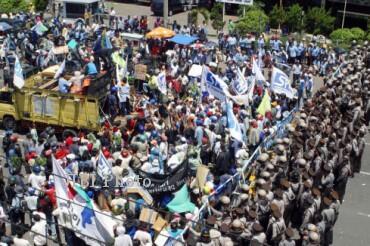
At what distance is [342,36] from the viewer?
108 feet

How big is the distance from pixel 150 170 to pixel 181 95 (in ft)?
28.3

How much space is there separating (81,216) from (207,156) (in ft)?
19.8

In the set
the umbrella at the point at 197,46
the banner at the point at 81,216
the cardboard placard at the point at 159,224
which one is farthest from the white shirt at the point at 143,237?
the umbrella at the point at 197,46

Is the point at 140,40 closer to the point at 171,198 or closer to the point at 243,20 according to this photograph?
the point at 243,20

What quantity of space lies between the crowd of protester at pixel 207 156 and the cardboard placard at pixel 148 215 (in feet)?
0.71

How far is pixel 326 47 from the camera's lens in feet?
93.8

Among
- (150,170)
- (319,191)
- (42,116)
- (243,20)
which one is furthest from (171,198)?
(243,20)

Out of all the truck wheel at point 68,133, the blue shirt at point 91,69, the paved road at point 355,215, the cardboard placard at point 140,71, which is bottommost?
the paved road at point 355,215

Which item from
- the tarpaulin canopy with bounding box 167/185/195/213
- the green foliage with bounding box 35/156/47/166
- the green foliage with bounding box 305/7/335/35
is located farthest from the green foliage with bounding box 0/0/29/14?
the tarpaulin canopy with bounding box 167/185/195/213

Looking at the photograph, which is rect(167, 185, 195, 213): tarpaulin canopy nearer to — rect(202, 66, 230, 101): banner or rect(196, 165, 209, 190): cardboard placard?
rect(196, 165, 209, 190): cardboard placard

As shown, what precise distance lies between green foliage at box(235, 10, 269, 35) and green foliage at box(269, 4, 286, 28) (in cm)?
125

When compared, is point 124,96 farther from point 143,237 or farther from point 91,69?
point 143,237

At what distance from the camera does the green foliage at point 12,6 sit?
3591 cm

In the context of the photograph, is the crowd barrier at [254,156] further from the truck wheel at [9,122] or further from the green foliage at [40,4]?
the green foliage at [40,4]
